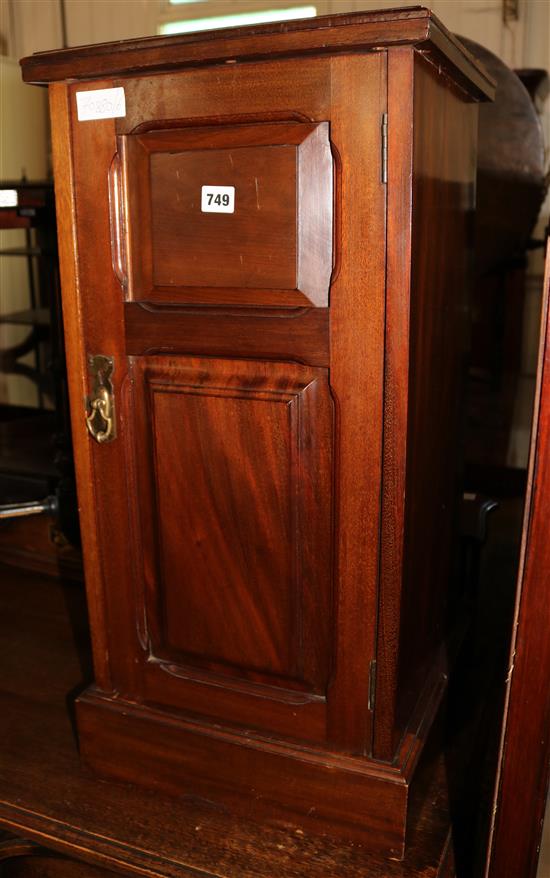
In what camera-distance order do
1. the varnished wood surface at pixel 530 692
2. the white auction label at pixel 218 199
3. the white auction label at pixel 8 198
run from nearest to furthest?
the varnished wood surface at pixel 530 692 < the white auction label at pixel 218 199 < the white auction label at pixel 8 198

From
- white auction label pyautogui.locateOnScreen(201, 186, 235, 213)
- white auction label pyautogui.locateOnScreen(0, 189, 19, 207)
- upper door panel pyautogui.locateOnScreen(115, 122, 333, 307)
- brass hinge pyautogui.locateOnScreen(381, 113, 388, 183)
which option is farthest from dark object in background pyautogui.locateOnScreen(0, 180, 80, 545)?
brass hinge pyautogui.locateOnScreen(381, 113, 388, 183)

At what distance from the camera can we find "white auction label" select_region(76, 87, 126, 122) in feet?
4.94

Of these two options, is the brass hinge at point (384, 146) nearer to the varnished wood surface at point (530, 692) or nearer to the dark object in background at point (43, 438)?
the varnished wood surface at point (530, 692)

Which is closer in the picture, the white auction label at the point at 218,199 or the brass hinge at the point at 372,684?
the white auction label at the point at 218,199

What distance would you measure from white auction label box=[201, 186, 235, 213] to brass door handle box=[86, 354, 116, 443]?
37 centimetres

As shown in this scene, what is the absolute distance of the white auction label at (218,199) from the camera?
1455mm

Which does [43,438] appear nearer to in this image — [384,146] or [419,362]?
[419,362]

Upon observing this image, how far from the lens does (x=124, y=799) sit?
6.06ft

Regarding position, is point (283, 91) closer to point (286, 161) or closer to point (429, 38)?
point (286, 161)

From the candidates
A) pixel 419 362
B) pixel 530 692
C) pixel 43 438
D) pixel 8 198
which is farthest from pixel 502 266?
pixel 530 692

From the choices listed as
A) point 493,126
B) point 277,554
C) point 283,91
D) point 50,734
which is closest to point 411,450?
point 277,554

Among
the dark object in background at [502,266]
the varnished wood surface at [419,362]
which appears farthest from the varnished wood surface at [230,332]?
the dark object in background at [502,266]

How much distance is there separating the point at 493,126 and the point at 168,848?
2575 mm

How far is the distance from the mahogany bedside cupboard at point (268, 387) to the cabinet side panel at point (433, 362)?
10 mm
